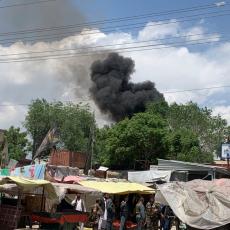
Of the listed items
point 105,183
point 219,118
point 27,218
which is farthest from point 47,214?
point 219,118

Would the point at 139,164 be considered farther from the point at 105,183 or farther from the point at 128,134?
the point at 105,183

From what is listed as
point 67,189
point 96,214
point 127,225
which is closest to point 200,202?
point 96,214

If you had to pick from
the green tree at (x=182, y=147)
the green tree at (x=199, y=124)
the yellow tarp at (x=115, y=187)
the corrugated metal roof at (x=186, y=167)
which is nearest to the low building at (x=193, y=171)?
the corrugated metal roof at (x=186, y=167)

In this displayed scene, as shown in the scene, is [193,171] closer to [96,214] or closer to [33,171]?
[33,171]

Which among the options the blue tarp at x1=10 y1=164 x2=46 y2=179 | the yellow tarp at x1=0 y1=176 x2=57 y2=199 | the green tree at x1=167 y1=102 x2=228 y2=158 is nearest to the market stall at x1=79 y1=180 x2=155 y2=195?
the blue tarp at x1=10 y1=164 x2=46 y2=179

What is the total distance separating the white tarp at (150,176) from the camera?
29219 millimetres

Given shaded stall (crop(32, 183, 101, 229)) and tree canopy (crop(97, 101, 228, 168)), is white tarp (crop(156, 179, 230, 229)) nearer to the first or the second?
shaded stall (crop(32, 183, 101, 229))

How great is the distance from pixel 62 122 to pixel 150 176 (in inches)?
1360

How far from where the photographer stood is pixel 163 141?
45250 millimetres

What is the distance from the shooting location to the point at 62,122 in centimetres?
6356

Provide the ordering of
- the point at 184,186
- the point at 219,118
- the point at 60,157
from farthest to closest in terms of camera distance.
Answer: the point at 219,118 < the point at 60,157 < the point at 184,186

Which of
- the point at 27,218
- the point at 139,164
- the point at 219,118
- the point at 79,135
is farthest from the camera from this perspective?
the point at 79,135

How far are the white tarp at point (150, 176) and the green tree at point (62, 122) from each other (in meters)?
29.7

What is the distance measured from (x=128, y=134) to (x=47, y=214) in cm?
2662
